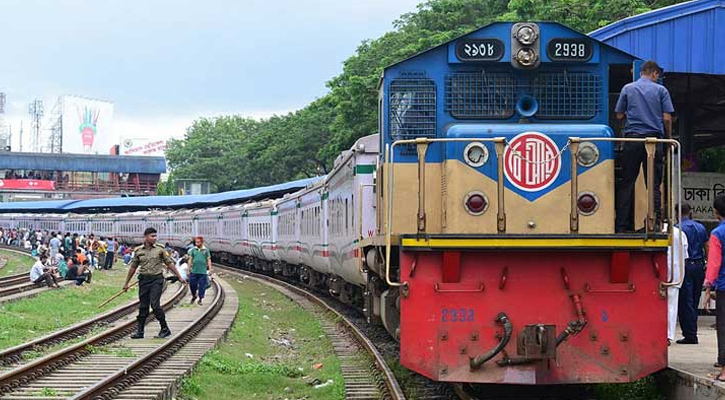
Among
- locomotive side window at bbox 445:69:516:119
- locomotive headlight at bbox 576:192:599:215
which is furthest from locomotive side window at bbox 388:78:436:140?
locomotive headlight at bbox 576:192:599:215

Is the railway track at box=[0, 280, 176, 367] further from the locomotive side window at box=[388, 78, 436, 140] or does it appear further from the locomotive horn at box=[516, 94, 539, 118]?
the locomotive horn at box=[516, 94, 539, 118]

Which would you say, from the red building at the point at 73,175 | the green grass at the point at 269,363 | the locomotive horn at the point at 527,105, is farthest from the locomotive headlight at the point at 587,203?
the red building at the point at 73,175

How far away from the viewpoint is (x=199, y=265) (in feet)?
65.4

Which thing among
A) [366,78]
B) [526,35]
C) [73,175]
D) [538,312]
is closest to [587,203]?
[538,312]

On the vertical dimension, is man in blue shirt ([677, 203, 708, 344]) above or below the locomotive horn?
below

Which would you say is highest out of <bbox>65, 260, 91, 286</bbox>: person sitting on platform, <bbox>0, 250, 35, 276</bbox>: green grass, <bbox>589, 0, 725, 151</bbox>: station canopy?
<bbox>589, 0, 725, 151</bbox>: station canopy

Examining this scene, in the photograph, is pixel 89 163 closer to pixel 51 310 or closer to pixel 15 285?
pixel 15 285

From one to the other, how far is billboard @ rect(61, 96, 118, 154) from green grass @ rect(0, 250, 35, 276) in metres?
74.6

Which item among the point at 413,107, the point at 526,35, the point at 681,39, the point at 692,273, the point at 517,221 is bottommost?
the point at 692,273

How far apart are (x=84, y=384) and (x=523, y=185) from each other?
5325 millimetres

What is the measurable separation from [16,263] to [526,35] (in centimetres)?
3990

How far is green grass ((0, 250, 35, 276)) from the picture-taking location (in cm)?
3828

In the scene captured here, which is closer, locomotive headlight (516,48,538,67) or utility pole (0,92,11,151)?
locomotive headlight (516,48,538,67)

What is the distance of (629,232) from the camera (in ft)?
25.5
